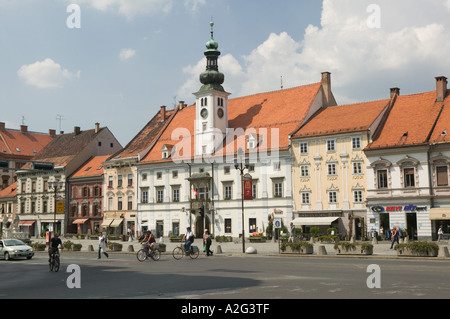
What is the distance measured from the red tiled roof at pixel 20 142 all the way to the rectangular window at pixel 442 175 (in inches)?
3043

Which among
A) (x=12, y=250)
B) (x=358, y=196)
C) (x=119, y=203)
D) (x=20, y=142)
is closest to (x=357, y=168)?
(x=358, y=196)

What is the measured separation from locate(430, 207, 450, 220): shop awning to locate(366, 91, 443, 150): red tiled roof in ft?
20.8

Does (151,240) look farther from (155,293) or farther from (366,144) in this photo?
(366,144)

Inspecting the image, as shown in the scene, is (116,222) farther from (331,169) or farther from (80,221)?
(331,169)

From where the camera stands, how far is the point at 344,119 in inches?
2226

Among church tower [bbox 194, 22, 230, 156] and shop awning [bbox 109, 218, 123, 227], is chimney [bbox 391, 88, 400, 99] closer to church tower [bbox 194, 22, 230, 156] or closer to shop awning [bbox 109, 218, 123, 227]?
church tower [bbox 194, 22, 230, 156]

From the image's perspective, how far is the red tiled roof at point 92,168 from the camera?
7880cm

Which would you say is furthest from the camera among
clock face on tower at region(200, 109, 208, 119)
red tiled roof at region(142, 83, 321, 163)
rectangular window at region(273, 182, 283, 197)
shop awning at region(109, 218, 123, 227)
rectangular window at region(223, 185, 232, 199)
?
shop awning at region(109, 218, 123, 227)

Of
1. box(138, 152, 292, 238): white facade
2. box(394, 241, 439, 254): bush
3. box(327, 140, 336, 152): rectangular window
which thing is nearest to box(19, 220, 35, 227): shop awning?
box(138, 152, 292, 238): white facade

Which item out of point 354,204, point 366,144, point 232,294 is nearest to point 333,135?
point 366,144

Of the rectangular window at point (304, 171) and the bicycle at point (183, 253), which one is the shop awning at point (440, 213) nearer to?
the rectangular window at point (304, 171)

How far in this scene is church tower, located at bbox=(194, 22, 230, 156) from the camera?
219 feet

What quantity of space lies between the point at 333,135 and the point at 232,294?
136ft

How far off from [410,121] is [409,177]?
6.34 metres
